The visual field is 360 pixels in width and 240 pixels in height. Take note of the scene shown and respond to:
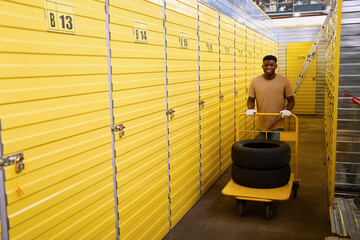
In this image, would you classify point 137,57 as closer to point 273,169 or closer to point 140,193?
point 140,193

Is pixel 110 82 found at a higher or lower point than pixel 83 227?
higher

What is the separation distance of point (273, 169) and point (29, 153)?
296 centimetres

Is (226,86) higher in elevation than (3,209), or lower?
higher

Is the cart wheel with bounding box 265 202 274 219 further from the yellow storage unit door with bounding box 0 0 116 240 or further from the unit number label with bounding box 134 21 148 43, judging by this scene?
the unit number label with bounding box 134 21 148 43

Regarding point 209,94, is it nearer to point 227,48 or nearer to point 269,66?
point 269,66

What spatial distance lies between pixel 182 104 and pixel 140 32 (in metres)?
1.22

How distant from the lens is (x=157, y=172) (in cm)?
358

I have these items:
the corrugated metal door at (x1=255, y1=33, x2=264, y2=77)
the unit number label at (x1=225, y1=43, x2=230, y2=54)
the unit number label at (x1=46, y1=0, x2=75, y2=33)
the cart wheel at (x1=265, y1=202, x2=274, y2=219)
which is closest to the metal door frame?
the unit number label at (x1=46, y1=0, x2=75, y2=33)

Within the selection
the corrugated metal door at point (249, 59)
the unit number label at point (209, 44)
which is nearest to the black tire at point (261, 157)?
the unit number label at point (209, 44)

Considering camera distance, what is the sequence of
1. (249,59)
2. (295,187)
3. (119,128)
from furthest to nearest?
1. (249,59)
2. (295,187)
3. (119,128)

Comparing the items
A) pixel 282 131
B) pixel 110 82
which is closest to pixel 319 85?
pixel 282 131

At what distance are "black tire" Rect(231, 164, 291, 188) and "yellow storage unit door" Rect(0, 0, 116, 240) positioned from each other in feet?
6.28

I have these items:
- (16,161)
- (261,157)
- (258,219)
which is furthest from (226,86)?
(16,161)

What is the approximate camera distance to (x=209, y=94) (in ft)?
16.8
